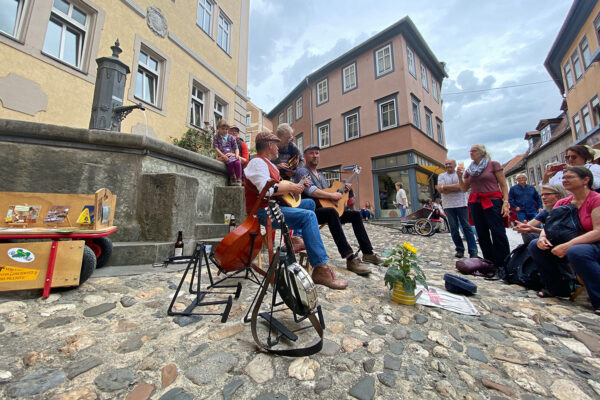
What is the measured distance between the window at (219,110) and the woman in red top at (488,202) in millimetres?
9735

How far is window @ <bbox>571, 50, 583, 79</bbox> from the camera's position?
15508 millimetres

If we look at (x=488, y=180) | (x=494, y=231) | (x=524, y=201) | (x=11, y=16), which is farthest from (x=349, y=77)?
(x=494, y=231)

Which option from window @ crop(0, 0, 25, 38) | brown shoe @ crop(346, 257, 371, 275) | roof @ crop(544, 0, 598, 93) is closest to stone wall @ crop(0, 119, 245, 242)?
brown shoe @ crop(346, 257, 371, 275)

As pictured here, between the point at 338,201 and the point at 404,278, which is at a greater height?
the point at 338,201

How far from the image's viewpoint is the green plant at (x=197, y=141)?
8.16 m

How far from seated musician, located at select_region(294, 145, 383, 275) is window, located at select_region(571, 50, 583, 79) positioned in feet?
71.1

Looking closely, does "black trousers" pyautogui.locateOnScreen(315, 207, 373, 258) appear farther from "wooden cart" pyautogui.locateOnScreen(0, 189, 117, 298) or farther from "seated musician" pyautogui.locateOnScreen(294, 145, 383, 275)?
"wooden cart" pyautogui.locateOnScreen(0, 189, 117, 298)

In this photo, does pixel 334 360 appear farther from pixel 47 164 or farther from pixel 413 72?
pixel 413 72

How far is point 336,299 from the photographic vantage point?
2.55 m

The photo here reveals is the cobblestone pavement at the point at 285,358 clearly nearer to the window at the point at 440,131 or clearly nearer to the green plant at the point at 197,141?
the green plant at the point at 197,141

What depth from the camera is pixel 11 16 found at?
538 centimetres

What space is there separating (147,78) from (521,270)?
34.7 feet

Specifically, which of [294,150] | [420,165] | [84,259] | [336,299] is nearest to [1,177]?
[84,259]

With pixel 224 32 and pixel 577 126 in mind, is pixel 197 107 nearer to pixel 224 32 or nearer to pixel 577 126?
pixel 224 32
